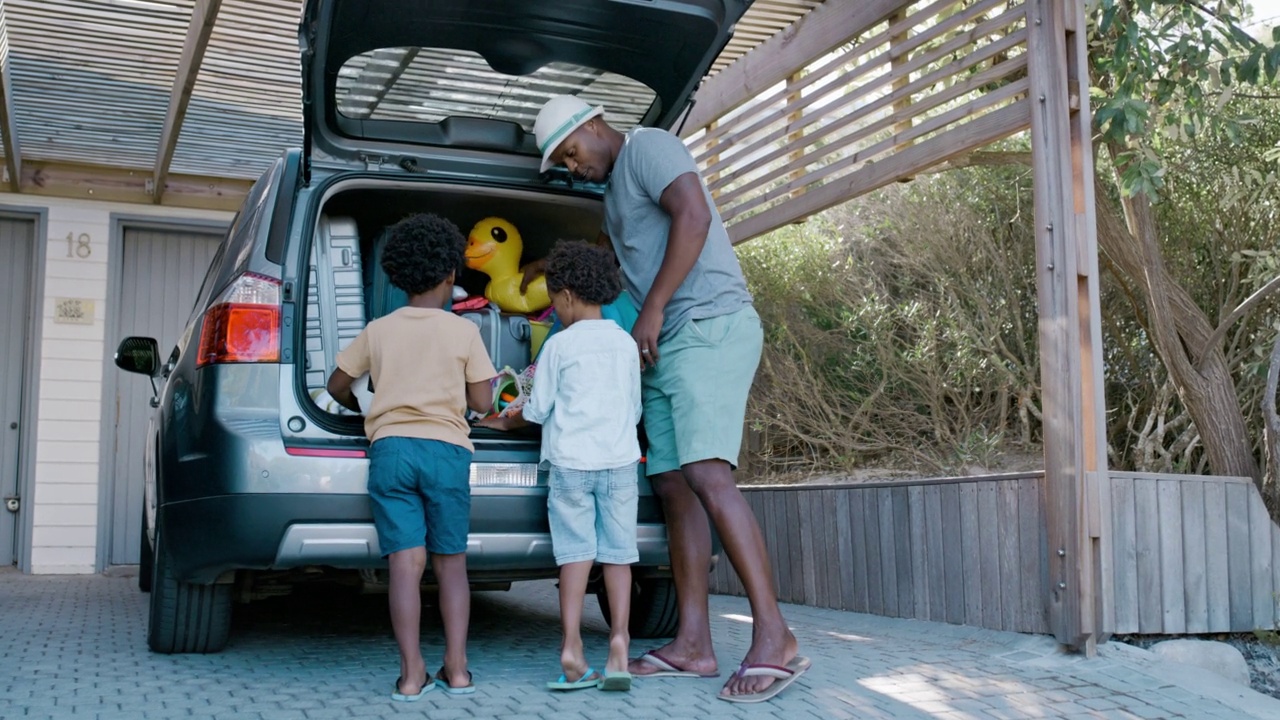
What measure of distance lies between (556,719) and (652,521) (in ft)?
2.85

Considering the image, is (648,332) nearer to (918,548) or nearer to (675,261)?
(675,261)

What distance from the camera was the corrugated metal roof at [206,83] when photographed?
13.5ft

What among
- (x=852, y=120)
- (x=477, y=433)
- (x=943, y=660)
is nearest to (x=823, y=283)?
(x=852, y=120)

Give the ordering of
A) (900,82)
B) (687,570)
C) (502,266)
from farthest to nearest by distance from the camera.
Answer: (900,82) → (502,266) → (687,570)

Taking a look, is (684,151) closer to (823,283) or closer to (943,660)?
(943,660)

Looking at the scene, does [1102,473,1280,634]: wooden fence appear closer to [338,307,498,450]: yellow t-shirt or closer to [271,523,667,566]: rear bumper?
[271,523,667,566]: rear bumper

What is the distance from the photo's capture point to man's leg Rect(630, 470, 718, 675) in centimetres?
350

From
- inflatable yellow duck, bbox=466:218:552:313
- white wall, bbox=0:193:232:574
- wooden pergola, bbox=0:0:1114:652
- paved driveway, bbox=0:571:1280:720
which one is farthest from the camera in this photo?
white wall, bbox=0:193:232:574

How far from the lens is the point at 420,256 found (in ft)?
11.4

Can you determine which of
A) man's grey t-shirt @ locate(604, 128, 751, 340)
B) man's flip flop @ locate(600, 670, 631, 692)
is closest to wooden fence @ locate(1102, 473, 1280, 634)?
man's grey t-shirt @ locate(604, 128, 751, 340)

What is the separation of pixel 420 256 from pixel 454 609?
3.33ft

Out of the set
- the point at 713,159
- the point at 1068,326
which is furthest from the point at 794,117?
the point at 1068,326

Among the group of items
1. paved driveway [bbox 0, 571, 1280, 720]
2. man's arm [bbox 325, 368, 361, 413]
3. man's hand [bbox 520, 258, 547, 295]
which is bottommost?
paved driveway [bbox 0, 571, 1280, 720]

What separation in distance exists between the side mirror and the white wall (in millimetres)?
2998
